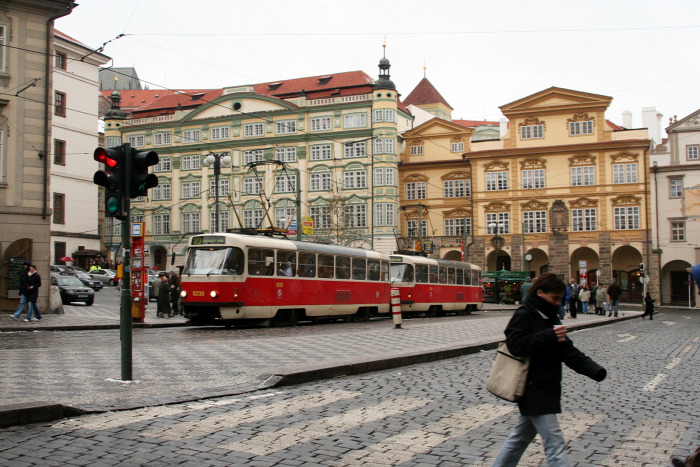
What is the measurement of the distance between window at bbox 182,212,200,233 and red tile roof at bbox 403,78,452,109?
1133 inches

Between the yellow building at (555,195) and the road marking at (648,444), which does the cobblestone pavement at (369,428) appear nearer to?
the road marking at (648,444)

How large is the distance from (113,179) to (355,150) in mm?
57772

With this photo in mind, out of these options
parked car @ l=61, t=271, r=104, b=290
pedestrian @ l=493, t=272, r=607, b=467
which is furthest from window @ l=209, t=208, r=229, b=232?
pedestrian @ l=493, t=272, r=607, b=467

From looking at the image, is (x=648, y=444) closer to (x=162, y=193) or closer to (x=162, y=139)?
(x=162, y=139)

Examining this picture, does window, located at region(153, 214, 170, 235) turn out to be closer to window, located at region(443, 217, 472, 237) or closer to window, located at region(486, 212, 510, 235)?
window, located at region(443, 217, 472, 237)

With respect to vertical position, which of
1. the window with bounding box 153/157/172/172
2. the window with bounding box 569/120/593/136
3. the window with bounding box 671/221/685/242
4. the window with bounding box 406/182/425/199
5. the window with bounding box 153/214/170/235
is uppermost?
the window with bounding box 569/120/593/136

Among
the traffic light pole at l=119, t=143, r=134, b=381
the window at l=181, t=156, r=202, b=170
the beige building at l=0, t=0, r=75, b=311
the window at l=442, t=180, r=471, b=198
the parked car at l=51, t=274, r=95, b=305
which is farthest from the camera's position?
the window at l=181, t=156, r=202, b=170

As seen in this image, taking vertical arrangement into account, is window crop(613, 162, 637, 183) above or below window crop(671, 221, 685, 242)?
above

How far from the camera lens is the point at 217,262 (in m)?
22.1

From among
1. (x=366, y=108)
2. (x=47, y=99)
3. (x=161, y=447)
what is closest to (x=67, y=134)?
(x=366, y=108)

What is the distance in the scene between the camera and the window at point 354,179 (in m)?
66.9

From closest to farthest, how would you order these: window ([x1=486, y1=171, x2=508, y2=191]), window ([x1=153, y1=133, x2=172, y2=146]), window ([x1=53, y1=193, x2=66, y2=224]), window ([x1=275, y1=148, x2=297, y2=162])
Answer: window ([x1=53, y1=193, x2=66, y2=224])
window ([x1=486, y1=171, x2=508, y2=191])
window ([x1=275, y1=148, x2=297, y2=162])
window ([x1=153, y1=133, x2=172, y2=146])

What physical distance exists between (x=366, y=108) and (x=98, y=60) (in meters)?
22.8

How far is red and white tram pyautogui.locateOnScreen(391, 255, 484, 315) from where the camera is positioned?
3388cm
